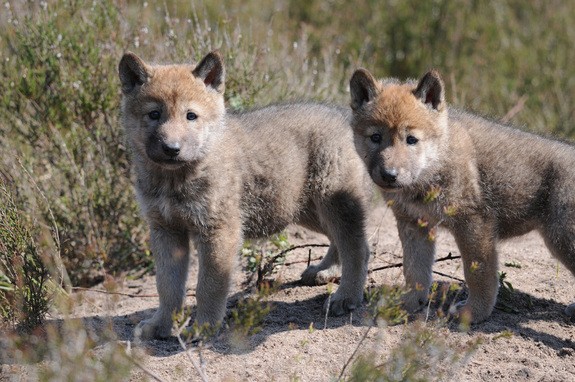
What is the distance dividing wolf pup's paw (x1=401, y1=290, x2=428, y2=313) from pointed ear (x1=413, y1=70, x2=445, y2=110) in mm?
1190

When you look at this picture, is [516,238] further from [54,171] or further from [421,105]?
[54,171]

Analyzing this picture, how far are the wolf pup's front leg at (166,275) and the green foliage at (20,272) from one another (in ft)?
2.11

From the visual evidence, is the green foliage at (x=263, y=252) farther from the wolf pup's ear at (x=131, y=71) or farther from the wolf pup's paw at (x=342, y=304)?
the wolf pup's ear at (x=131, y=71)

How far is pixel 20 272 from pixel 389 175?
2230mm

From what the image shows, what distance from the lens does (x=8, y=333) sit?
14.9 ft

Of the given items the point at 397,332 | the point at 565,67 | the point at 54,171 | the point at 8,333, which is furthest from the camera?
the point at 565,67

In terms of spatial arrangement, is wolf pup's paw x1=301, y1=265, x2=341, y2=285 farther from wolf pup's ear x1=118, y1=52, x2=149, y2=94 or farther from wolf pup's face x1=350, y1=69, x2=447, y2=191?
wolf pup's ear x1=118, y1=52, x2=149, y2=94

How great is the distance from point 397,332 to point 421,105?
54.4 inches

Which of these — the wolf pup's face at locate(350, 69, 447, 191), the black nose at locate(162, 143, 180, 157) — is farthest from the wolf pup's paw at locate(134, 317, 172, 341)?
the wolf pup's face at locate(350, 69, 447, 191)

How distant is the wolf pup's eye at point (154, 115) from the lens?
5.03 m

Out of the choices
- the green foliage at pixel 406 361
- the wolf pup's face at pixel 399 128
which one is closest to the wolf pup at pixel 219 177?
the wolf pup's face at pixel 399 128

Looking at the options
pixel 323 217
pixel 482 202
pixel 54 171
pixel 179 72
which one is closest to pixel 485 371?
pixel 482 202

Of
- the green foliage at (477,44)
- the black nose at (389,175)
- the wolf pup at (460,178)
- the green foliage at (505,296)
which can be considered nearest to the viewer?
the black nose at (389,175)

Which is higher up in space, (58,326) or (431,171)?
(431,171)
